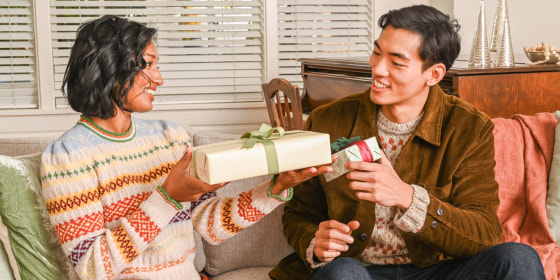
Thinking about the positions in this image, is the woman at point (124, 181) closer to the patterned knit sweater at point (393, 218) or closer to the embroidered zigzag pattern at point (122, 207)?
the embroidered zigzag pattern at point (122, 207)

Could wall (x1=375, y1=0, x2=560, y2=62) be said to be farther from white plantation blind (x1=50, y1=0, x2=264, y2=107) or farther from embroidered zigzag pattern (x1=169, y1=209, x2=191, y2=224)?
embroidered zigzag pattern (x1=169, y1=209, x2=191, y2=224)

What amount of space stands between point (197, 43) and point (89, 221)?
93.2 inches

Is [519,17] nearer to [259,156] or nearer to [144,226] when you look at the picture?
[259,156]

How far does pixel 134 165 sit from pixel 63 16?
2.22m

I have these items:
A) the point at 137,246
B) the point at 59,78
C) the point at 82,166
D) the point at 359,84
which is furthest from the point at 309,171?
the point at 59,78

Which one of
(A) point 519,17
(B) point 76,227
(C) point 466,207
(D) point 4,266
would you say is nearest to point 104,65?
(B) point 76,227

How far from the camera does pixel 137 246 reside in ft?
5.11

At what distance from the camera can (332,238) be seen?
1.64 meters

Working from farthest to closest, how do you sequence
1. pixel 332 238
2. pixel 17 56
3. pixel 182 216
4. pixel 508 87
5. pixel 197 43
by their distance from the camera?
pixel 197 43 < pixel 17 56 < pixel 508 87 < pixel 182 216 < pixel 332 238

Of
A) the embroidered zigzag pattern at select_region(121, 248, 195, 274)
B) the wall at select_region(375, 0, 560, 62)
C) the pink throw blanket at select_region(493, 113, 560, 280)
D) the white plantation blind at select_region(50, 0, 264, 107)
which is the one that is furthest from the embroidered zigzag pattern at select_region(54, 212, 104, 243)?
the wall at select_region(375, 0, 560, 62)

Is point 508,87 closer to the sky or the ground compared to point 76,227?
closer to the sky

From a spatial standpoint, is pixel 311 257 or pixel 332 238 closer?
pixel 332 238

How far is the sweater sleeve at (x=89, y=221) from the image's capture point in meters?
1.54

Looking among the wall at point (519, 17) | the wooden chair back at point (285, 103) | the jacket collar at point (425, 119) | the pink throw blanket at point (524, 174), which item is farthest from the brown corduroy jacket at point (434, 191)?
the wall at point (519, 17)
